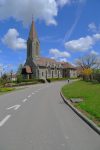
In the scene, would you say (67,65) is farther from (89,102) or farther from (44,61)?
(89,102)

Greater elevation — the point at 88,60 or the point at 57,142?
the point at 88,60

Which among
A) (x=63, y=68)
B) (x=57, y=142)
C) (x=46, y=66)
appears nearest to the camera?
(x=57, y=142)

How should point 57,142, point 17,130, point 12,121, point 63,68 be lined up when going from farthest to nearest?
point 63,68
point 12,121
point 17,130
point 57,142

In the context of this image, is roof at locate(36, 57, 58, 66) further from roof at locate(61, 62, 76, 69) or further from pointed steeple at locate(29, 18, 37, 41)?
pointed steeple at locate(29, 18, 37, 41)

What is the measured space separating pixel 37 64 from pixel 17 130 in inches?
4446

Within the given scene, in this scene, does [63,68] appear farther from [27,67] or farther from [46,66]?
[27,67]

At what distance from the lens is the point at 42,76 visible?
125m

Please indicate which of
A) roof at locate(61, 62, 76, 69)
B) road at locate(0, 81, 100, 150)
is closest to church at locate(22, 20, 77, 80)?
roof at locate(61, 62, 76, 69)

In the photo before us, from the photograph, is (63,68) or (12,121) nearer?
(12,121)

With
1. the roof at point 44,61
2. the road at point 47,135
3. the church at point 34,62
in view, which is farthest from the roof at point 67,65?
the road at point 47,135

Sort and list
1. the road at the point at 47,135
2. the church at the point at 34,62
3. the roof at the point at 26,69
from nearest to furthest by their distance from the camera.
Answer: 1. the road at the point at 47,135
2. the roof at the point at 26,69
3. the church at the point at 34,62

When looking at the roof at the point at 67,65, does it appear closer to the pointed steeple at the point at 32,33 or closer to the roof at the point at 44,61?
the roof at the point at 44,61

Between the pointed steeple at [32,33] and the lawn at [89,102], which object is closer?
the lawn at [89,102]

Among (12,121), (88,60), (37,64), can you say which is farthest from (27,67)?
(12,121)
